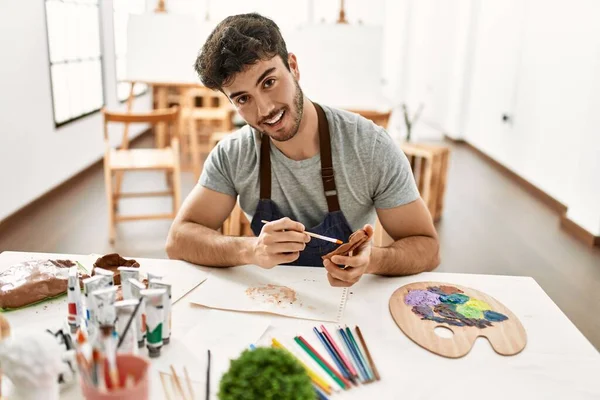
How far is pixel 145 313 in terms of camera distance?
1.04 m

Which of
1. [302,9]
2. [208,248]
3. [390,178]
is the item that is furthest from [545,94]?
[302,9]

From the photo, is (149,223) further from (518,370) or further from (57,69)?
(518,370)

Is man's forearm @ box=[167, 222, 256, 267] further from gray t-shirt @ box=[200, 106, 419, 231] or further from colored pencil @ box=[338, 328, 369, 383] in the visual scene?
colored pencil @ box=[338, 328, 369, 383]

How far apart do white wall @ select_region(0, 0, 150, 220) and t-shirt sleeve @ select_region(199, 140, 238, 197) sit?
9.00 ft

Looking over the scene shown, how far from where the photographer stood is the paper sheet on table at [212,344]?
3.41ft

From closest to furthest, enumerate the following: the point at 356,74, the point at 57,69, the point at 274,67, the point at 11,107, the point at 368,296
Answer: the point at 368,296, the point at 274,67, the point at 356,74, the point at 11,107, the point at 57,69

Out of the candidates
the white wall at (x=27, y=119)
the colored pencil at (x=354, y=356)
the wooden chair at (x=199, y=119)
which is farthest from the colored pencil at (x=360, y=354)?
the white wall at (x=27, y=119)

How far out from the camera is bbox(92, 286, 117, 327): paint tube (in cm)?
97

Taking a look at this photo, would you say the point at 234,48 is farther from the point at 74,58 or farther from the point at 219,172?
the point at 74,58

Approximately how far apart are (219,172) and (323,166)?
0.32 metres

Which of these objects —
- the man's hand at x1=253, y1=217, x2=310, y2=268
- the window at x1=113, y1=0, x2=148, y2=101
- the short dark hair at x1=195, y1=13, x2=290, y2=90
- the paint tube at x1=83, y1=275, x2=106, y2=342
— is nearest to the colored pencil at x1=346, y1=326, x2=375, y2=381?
the man's hand at x1=253, y1=217, x2=310, y2=268

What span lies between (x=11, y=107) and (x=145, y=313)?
350 cm

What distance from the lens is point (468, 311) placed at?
126cm

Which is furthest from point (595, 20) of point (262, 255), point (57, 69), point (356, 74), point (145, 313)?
point (57, 69)
